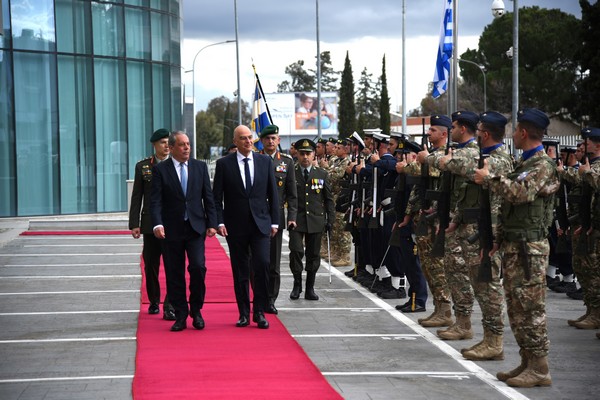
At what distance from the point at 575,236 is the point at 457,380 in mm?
3920

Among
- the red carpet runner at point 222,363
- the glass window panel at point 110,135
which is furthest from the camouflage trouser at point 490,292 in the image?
the glass window panel at point 110,135

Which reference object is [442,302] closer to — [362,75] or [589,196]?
[589,196]

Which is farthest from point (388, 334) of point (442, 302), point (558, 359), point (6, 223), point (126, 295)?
point (6, 223)

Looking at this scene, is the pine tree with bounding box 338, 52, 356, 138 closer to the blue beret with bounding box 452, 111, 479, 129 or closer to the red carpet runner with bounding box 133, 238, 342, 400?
the red carpet runner with bounding box 133, 238, 342, 400

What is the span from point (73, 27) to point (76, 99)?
88.4 inches

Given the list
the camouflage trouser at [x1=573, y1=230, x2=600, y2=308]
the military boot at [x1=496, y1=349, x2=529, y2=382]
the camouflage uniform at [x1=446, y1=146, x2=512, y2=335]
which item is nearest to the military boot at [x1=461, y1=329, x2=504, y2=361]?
the camouflage uniform at [x1=446, y1=146, x2=512, y2=335]

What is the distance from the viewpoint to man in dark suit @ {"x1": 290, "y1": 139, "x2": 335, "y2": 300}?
1297 cm

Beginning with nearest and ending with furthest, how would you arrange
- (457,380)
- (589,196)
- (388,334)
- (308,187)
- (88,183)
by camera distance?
(457,380) < (388,334) < (589,196) < (308,187) < (88,183)

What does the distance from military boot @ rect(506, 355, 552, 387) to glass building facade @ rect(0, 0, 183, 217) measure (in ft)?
79.8

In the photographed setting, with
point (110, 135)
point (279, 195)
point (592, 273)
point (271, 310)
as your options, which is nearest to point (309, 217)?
point (279, 195)

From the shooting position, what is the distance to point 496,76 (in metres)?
69.9

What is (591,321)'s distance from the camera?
10.7 metres

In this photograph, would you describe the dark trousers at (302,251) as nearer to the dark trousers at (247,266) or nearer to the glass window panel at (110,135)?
the dark trousers at (247,266)

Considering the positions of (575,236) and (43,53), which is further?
(43,53)
